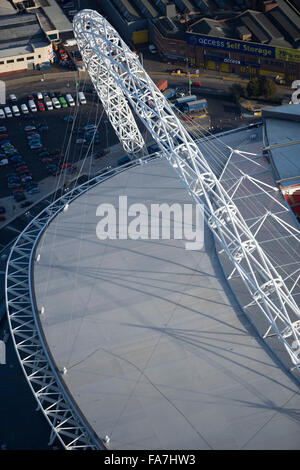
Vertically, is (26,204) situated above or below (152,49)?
below

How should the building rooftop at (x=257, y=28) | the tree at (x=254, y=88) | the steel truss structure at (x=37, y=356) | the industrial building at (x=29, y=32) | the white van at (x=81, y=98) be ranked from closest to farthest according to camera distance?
the steel truss structure at (x=37, y=356)
the tree at (x=254, y=88)
the white van at (x=81, y=98)
the building rooftop at (x=257, y=28)
the industrial building at (x=29, y=32)

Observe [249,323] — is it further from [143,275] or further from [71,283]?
[71,283]

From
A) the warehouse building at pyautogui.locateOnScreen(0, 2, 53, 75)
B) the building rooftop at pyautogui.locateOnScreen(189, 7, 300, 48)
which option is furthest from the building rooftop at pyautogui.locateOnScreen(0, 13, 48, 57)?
the building rooftop at pyautogui.locateOnScreen(189, 7, 300, 48)

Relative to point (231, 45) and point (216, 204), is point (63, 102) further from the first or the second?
point (216, 204)

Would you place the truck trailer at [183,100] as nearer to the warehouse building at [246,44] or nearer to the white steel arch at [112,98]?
the warehouse building at [246,44]

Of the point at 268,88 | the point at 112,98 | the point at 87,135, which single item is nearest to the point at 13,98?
the point at 87,135

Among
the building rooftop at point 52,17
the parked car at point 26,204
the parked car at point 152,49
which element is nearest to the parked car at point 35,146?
the parked car at point 26,204
